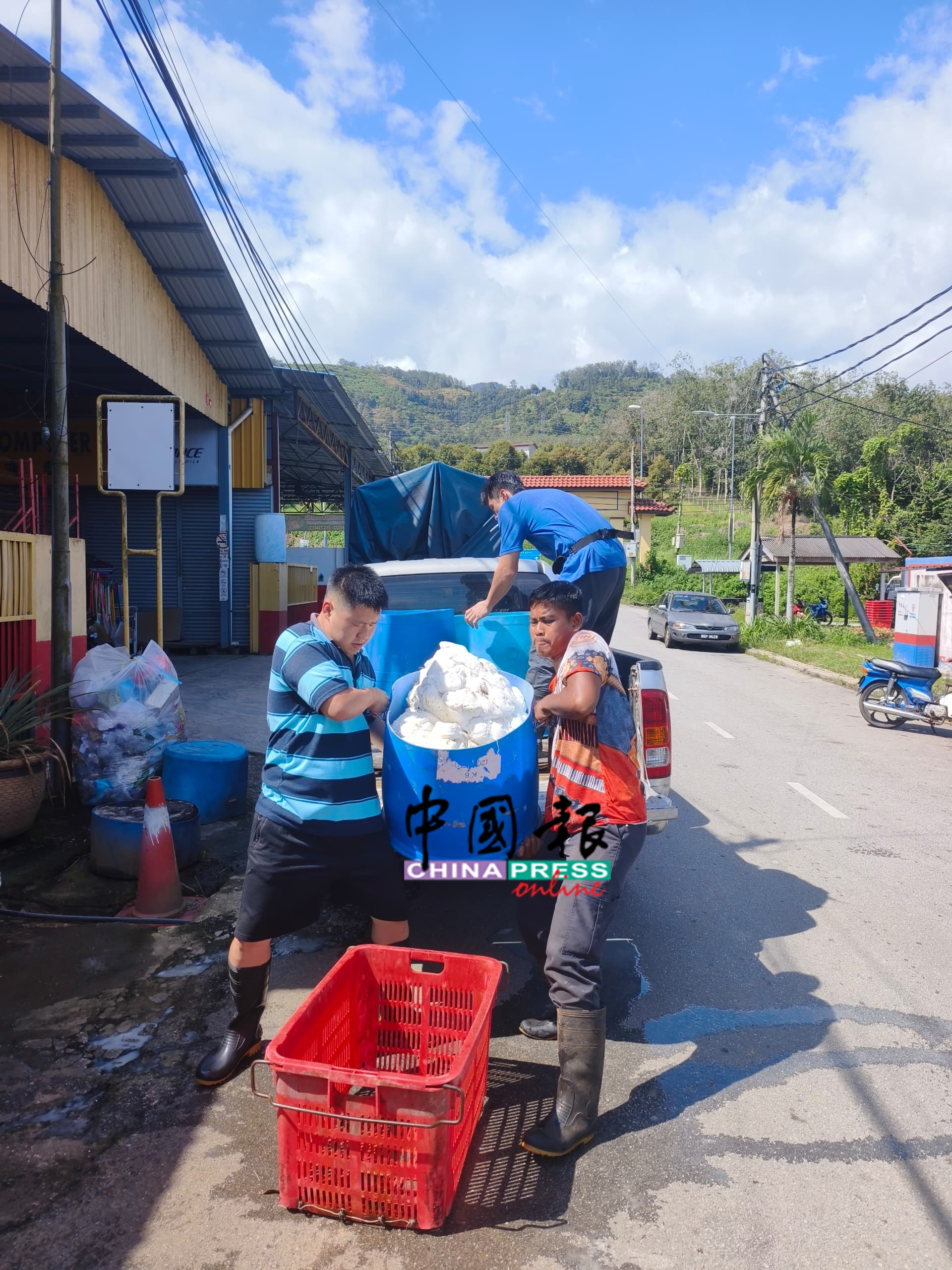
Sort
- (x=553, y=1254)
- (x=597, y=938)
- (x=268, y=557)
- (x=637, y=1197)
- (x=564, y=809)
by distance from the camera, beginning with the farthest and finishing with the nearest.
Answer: (x=268, y=557) < (x=564, y=809) < (x=597, y=938) < (x=637, y=1197) < (x=553, y=1254)

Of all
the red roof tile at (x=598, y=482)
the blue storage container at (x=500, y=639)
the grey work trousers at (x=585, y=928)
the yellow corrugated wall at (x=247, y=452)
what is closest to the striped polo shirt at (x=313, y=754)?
the grey work trousers at (x=585, y=928)

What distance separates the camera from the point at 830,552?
32.9 m

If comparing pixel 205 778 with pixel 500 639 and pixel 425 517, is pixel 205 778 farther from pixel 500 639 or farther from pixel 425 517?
pixel 425 517

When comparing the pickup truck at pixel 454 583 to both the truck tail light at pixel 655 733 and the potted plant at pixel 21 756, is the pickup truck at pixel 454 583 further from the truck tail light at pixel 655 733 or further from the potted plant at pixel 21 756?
the potted plant at pixel 21 756

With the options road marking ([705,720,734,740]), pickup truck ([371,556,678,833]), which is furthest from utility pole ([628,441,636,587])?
pickup truck ([371,556,678,833])

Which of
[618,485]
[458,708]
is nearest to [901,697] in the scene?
[458,708]

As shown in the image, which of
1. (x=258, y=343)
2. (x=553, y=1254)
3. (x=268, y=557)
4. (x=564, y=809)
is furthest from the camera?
(x=268, y=557)

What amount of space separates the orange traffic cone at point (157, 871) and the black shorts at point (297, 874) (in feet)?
6.10

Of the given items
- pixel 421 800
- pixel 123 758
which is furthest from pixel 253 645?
pixel 421 800

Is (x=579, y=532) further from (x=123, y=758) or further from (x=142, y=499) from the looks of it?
(x=142, y=499)

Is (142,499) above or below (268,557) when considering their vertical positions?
above

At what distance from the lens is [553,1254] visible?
8.02ft

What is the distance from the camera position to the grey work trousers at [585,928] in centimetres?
291

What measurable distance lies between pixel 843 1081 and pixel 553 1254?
4.96 feet
